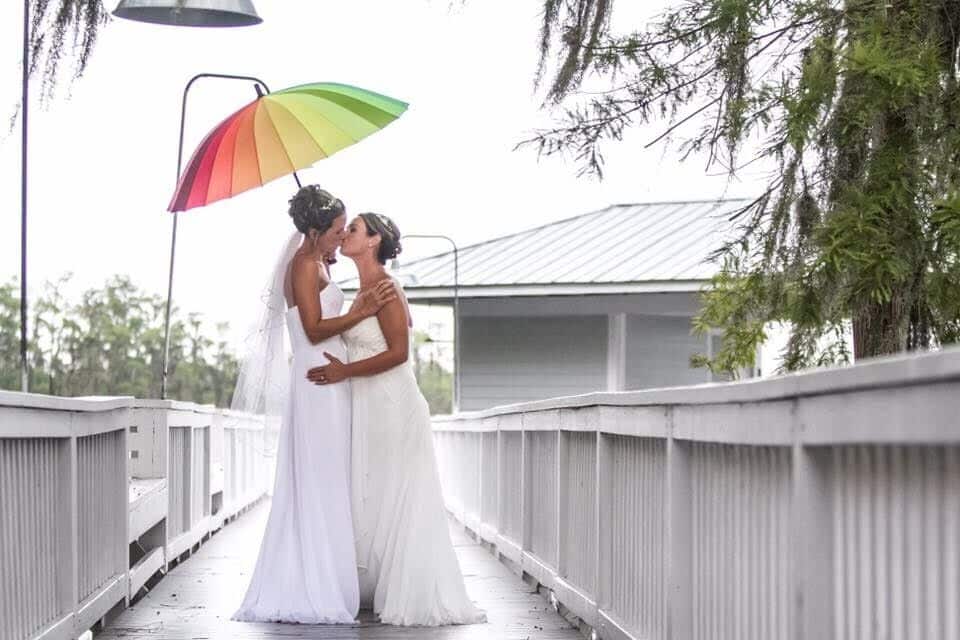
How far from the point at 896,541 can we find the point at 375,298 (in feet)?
19.7

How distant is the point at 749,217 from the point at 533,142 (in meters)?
1.09

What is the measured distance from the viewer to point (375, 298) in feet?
29.9

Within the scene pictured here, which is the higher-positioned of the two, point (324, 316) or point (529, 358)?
point (324, 316)

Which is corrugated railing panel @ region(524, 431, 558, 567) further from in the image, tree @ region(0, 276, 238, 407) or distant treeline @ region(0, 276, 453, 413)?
tree @ region(0, 276, 238, 407)

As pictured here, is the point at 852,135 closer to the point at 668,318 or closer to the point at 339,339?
the point at 339,339

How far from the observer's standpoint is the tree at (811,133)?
705 centimetres

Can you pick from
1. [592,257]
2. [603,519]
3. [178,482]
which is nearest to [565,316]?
[592,257]

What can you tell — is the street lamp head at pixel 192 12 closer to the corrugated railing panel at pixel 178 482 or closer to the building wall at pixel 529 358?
the corrugated railing panel at pixel 178 482

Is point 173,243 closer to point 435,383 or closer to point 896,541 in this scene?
point 896,541

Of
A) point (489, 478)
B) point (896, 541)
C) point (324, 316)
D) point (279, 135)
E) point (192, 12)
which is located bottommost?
point (489, 478)

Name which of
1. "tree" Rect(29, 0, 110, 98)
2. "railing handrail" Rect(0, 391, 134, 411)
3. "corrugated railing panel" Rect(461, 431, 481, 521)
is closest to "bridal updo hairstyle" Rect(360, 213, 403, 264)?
"railing handrail" Rect(0, 391, 134, 411)

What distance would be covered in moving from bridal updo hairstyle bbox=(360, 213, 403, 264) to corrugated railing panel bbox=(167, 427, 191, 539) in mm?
2567

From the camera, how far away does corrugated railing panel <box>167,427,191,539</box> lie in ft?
37.8

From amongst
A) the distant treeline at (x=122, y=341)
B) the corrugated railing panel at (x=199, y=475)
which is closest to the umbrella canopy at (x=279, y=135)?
the corrugated railing panel at (x=199, y=475)
